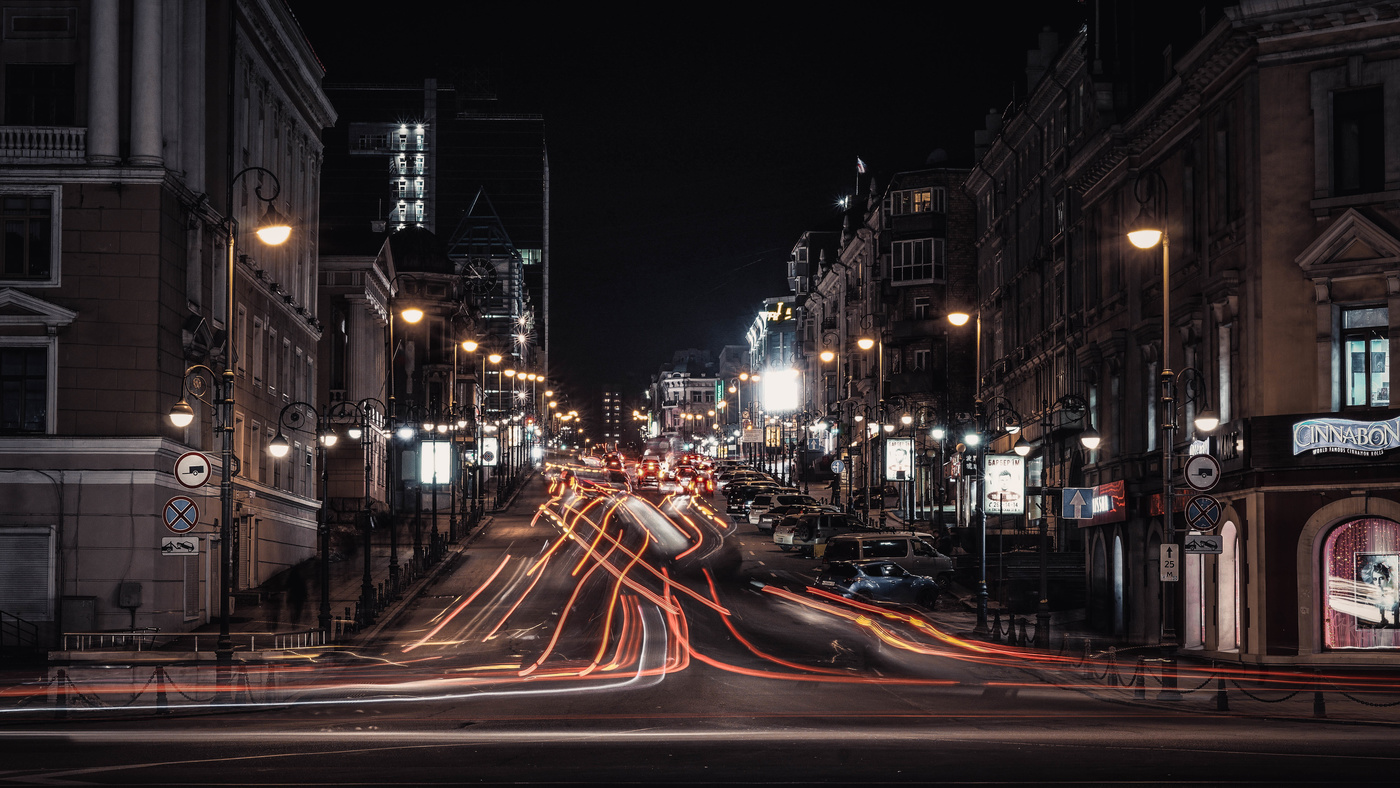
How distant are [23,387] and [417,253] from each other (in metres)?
83.1

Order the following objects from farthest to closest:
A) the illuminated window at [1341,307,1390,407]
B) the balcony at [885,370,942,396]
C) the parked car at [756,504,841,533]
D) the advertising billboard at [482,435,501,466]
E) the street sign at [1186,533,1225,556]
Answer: the advertising billboard at [482,435,501,466] < the balcony at [885,370,942,396] < the parked car at [756,504,841,533] < the illuminated window at [1341,307,1390,407] < the street sign at [1186,533,1225,556]

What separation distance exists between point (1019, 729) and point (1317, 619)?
1476 cm

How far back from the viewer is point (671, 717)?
23.7m

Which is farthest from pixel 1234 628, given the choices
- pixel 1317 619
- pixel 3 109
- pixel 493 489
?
pixel 493 489

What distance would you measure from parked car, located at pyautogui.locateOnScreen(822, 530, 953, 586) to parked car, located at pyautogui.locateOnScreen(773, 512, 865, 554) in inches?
442

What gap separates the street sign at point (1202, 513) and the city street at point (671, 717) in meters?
3.26

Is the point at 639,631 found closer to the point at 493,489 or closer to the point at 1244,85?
the point at 1244,85

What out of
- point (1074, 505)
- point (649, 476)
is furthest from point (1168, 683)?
point (649, 476)

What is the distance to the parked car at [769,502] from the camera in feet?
267

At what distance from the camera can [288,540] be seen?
58.8m

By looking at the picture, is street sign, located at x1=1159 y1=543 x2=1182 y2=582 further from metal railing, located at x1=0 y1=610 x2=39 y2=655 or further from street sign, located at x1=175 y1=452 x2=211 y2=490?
metal railing, located at x1=0 y1=610 x2=39 y2=655

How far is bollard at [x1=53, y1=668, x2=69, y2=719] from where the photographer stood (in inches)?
929

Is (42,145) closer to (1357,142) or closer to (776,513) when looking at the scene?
(1357,142)

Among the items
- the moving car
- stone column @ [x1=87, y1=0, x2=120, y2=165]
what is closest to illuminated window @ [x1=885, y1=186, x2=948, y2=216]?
the moving car
